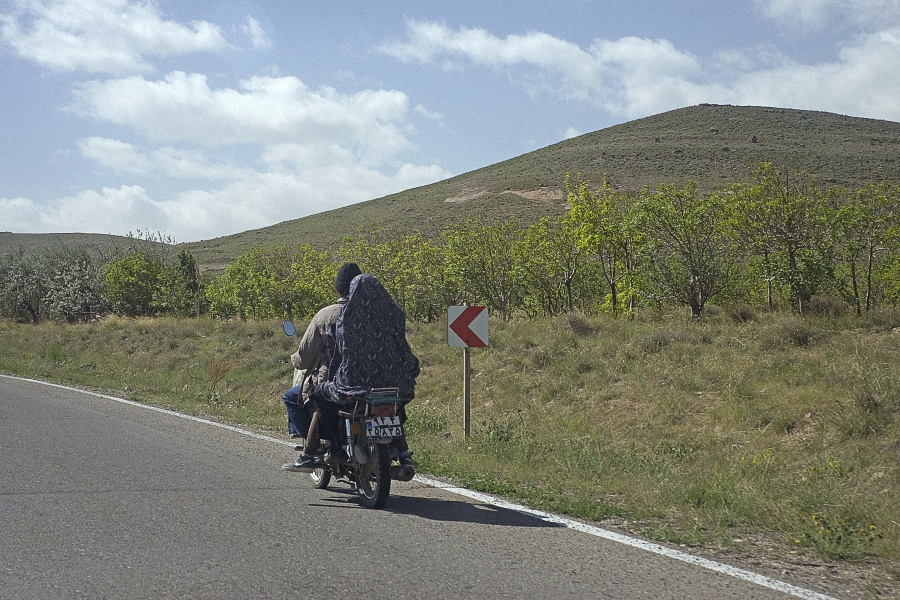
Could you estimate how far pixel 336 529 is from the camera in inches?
236

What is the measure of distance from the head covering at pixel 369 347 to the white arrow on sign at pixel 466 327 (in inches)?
145

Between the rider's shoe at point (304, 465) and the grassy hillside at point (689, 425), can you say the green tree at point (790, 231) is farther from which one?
the rider's shoe at point (304, 465)

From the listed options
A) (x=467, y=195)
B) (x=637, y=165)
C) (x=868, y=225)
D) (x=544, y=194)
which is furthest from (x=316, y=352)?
(x=467, y=195)

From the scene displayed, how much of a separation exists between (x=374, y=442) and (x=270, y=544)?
1399 mm

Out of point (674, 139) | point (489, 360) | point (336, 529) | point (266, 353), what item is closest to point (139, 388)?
point (266, 353)

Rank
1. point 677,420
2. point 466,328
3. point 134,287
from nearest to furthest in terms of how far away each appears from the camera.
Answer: point 466,328, point 677,420, point 134,287

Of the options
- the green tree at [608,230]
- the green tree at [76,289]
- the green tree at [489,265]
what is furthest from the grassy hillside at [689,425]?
the green tree at [76,289]

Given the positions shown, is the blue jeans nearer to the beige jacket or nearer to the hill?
the beige jacket

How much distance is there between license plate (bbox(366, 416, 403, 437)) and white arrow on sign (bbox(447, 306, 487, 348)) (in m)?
4.11

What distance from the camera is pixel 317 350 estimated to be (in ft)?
23.8

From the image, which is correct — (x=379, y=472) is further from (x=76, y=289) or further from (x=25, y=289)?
(x=25, y=289)

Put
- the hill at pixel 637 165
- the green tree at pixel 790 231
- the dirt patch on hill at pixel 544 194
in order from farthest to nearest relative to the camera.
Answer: the dirt patch on hill at pixel 544 194, the hill at pixel 637 165, the green tree at pixel 790 231

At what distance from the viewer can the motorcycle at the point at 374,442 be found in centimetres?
661

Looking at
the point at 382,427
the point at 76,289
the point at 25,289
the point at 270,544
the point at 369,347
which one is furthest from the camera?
the point at 25,289
